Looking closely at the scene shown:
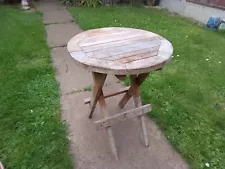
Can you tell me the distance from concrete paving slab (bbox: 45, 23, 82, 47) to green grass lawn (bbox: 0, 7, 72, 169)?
221 mm

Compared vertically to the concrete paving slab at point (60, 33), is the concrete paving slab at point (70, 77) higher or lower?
higher

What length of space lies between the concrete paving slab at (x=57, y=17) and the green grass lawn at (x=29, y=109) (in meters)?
1.44

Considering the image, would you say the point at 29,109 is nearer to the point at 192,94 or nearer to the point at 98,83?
the point at 98,83

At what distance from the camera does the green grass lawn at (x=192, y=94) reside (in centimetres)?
237

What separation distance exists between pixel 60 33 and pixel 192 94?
3.38m

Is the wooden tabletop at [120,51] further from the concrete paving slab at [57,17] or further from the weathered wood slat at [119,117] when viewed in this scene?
the concrete paving slab at [57,17]

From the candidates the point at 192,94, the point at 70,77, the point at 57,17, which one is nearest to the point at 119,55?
the point at 192,94

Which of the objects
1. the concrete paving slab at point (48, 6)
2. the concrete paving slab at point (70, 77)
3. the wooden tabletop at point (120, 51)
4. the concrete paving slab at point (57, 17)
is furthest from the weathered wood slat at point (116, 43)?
the concrete paving slab at point (48, 6)

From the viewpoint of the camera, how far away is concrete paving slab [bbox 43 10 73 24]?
242 inches

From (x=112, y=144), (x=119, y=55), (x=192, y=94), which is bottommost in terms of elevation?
(x=192, y=94)

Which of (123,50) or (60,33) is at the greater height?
(123,50)

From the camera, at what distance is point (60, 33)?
5312 millimetres

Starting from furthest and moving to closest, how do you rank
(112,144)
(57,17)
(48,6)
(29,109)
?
(48,6) → (57,17) → (29,109) → (112,144)

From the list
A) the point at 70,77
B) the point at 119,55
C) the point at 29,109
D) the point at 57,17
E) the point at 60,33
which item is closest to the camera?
the point at 119,55
